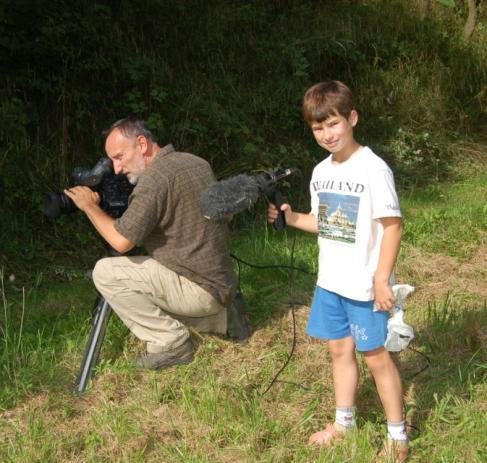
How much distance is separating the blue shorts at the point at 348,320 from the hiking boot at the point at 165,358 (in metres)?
1.01

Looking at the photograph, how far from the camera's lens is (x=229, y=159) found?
23.6ft

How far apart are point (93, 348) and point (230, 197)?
1.10m

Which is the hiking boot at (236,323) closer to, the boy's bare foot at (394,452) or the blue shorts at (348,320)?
the blue shorts at (348,320)

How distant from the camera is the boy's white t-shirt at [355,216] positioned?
2707 millimetres

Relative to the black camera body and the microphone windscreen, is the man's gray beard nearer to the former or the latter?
the black camera body

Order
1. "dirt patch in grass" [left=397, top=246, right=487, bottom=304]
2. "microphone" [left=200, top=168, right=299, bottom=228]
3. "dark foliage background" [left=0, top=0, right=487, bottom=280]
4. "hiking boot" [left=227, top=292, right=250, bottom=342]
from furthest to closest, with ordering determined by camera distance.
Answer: "dark foliage background" [left=0, top=0, right=487, bottom=280] < "dirt patch in grass" [left=397, top=246, right=487, bottom=304] < "hiking boot" [left=227, top=292, right=250, bottom=342] < "microphone" [left=200, top=168, right=299, bottom=228]

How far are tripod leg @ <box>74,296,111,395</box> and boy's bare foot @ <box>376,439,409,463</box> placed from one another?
5.05ft

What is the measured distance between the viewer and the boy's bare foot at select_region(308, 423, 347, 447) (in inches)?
120

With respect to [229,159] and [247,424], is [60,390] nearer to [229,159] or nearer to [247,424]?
[247,424]

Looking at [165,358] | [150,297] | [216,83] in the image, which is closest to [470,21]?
[216,83]

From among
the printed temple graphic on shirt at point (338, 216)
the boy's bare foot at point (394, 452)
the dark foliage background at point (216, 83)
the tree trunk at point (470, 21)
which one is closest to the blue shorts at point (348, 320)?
the printed temple graphic on shirt at point (338, 216)

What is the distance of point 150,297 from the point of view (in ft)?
12.3

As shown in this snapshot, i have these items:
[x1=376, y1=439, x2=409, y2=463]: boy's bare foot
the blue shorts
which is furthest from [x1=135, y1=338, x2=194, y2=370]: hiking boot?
[x1=376, y1=439, x2=409, y2=463]: boy's bare foot

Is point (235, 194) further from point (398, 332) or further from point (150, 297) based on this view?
point (398, 332)
